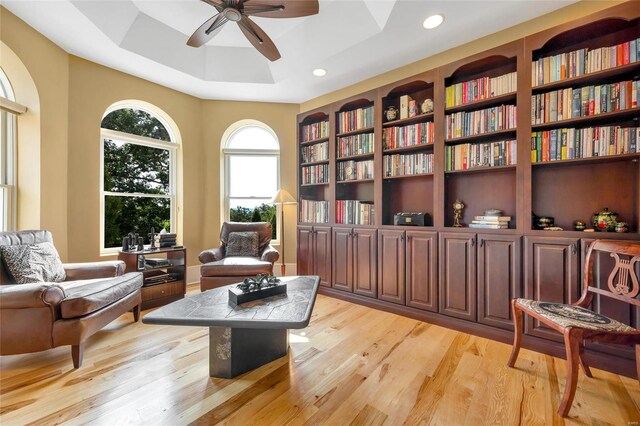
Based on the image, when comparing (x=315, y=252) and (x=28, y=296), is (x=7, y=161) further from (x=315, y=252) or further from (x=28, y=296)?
(x=315, y=252)

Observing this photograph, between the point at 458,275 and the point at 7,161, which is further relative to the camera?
the point at 7,161

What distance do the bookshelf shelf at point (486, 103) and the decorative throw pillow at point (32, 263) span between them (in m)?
3.80

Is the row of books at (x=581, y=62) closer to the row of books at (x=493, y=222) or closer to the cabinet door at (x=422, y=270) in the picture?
the row of books at (x=493, y=222)

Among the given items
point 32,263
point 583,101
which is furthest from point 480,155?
point 32,263

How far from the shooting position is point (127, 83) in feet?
11.1

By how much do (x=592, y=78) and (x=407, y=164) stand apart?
151 centimetres

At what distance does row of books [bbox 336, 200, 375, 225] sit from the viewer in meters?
3.22

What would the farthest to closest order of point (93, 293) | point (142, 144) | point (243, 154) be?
point (243, 154)
point (142, 144)
point (93, 293)

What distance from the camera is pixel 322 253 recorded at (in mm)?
3572

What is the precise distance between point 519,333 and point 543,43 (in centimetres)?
223

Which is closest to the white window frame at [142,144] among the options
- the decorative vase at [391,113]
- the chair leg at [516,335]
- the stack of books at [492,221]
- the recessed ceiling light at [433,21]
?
the decorative vase at [391,113]

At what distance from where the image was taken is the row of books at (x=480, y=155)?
2318 millimetres

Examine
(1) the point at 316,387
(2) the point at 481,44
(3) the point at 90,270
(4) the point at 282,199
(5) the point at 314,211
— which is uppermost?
(2) the point at 481,44

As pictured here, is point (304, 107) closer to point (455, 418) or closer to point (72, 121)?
point (72, 121)
